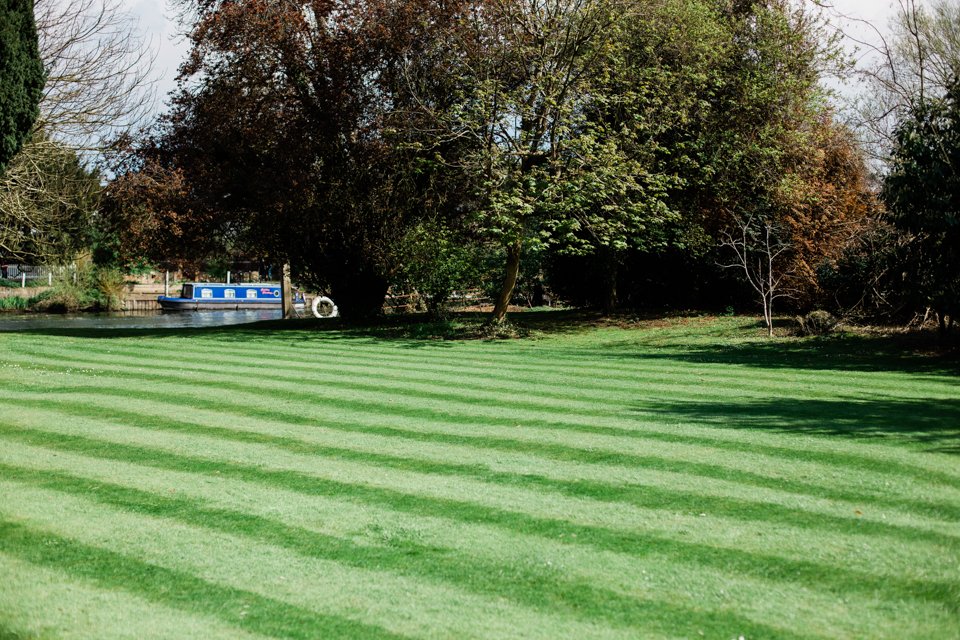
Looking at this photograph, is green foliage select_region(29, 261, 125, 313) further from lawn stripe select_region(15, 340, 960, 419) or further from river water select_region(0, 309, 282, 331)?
lawn stripe select_region(15, 340, 960, 419)

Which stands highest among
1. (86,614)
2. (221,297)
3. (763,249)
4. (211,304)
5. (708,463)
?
A: (763,249)

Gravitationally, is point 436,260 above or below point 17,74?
below

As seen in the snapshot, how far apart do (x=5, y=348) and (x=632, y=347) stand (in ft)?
43.9

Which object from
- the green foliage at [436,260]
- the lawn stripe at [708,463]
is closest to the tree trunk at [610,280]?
the green foliage at [436,260]

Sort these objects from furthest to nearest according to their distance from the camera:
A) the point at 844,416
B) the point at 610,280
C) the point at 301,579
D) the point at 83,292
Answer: the point at 83,292
the point at 610,280
the point at 844,416
the point at 301,579

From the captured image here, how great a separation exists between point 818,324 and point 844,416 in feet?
35.7

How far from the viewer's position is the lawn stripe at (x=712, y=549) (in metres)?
4.73

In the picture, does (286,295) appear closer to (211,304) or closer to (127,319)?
(127,319)

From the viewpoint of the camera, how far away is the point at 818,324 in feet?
64.3

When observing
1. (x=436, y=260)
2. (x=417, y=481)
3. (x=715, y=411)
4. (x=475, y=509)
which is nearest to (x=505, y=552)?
(x=475, y=509)

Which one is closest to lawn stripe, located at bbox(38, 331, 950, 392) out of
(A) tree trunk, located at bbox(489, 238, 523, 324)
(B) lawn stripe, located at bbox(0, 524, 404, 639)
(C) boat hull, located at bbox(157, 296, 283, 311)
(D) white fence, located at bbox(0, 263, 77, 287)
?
(A) tree trunk, located at bbox(489, 238, 523, 324)

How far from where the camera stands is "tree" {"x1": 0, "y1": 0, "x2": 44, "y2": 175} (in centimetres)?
1369

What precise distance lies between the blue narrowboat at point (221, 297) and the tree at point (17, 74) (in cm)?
3645

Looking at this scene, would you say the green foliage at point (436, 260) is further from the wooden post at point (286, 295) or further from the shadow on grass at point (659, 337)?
the wooden post at point (286, 295)
